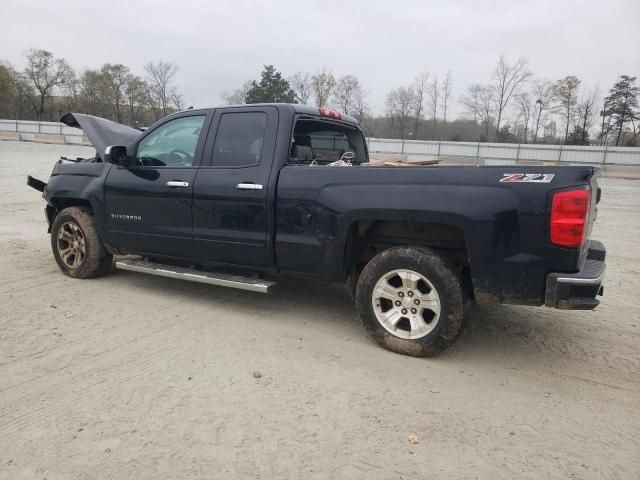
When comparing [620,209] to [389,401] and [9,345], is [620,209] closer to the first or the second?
[389,401]

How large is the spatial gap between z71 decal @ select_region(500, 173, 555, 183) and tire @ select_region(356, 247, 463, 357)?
2.48 ft

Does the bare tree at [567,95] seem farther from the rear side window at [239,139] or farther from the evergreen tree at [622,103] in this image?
the rear side window at [239,139]

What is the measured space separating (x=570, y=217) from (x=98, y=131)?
5.06m

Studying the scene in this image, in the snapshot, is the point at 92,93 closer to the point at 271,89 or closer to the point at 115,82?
the point at 115,82

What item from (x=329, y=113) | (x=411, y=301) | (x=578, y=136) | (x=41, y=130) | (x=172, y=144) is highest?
(x=578, y=136)

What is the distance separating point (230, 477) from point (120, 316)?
2.54m

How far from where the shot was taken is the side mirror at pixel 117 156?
16.2 ft

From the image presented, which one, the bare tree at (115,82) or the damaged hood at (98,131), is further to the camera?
the bare tree at (115,82)

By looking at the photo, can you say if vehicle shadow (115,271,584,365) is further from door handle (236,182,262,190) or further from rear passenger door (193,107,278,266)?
door handle (236,182,262,190)

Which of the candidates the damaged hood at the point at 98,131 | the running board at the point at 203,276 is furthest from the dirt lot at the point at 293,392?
the damaged hood at the point at 98,131

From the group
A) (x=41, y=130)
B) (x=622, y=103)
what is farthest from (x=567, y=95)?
(x=41, y=130)

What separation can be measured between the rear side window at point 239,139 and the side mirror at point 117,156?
3.64 feet

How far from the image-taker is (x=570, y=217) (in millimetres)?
3109

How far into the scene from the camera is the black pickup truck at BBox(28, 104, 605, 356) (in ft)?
10.7
